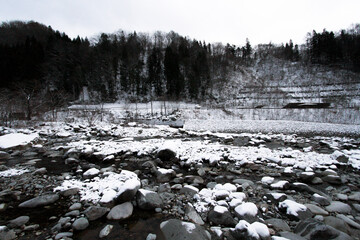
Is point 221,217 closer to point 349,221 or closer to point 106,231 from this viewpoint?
point 106,231

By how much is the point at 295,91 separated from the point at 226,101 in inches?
780

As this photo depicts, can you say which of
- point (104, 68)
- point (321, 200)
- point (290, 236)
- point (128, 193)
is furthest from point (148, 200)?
point (104, 68)

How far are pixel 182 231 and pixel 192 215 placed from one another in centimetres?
58

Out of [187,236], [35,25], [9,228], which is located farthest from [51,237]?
[35,25]

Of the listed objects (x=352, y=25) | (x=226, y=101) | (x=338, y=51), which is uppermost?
(x=352, y=25)

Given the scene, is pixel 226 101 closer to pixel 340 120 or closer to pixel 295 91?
pixel 295 91

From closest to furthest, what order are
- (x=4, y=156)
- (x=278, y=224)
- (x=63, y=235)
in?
(x=63, y=235) → (x=278, y=224) → (x=4, y=156)

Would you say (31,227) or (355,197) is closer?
(31,227)

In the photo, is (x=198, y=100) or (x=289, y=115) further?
(x=198, y=100)

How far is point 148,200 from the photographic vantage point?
3.22 m

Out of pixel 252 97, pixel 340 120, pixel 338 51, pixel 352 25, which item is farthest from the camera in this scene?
pixel 352 25

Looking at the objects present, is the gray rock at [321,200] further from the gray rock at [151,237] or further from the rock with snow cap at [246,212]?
the gray rock at [151,237]

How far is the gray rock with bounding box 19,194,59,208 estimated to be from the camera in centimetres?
317

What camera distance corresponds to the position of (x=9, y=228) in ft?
8.30
